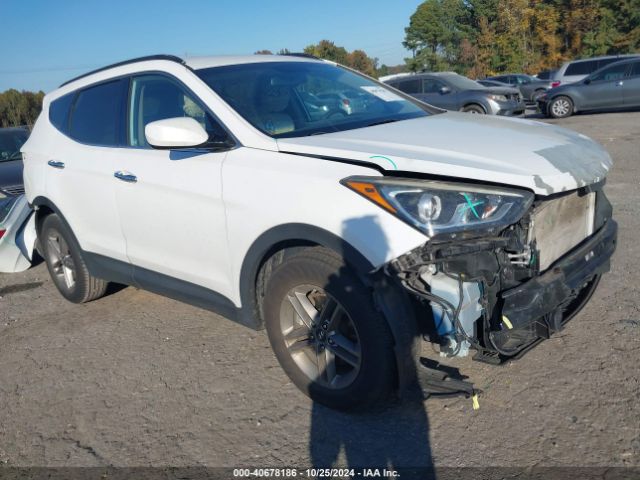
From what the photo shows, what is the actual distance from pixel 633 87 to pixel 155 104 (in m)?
16.7

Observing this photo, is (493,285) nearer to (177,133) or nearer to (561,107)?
(177,133)

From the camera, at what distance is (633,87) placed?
55.2 ft

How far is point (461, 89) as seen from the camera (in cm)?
1642

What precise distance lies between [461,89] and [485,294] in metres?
14.8

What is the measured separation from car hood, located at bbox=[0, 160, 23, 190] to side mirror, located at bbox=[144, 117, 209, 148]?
4.25m

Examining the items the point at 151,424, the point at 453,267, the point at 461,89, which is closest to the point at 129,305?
the point at 151,424

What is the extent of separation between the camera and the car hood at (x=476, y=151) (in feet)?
8.74

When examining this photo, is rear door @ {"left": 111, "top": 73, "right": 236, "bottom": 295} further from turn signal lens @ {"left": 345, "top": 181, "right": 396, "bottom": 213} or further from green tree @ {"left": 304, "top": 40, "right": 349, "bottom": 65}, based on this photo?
green tree @ {"left": 304, "top": 40, "right": 349, "bottom": 65}

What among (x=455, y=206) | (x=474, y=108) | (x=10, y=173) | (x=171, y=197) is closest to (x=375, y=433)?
(x=455, y=206)

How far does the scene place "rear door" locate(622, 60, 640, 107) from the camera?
16797 mm

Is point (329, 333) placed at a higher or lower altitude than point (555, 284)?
lower

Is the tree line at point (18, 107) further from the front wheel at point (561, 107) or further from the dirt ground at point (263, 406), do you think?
the dirt ground at point (263, 406)

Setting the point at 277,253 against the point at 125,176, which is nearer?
the point at 277,253

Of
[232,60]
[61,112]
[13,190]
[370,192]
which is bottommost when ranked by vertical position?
[13,190]
